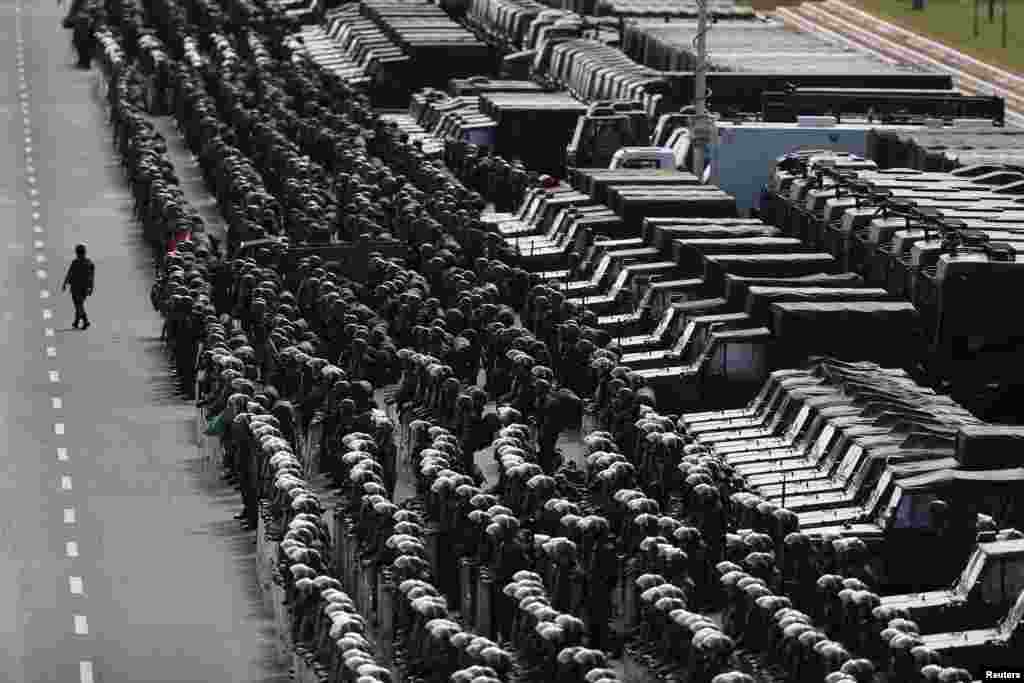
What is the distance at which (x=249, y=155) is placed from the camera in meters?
88.0

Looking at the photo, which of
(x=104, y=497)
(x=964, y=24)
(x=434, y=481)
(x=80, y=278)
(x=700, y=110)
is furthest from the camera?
(x=964, y=24)

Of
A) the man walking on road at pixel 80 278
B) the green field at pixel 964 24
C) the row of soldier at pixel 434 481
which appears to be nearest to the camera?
the row of soldier at pixel 434 481

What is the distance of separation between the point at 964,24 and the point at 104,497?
78.0 m

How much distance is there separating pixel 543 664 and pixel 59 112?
221ft

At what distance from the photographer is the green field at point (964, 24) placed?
119938mm

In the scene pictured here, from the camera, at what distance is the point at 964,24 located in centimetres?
13100

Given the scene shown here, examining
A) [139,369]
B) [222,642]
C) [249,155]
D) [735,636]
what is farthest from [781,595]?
[249,155]

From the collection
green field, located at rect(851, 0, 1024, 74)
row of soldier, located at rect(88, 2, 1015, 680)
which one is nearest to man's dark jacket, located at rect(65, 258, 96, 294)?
row of soldier, located at rect(88, 2, 1015, 680)

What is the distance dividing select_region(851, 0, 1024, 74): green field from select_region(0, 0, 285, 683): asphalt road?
39562 millimetres

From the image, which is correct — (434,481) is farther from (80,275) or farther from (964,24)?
(964,24)

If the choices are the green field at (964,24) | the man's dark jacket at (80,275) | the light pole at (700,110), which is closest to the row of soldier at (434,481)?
the man's dark jacket at (80,275)

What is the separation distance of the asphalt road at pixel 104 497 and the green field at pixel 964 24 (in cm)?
3956

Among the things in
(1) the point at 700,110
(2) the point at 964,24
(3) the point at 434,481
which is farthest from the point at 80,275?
(2) the point at 964,24

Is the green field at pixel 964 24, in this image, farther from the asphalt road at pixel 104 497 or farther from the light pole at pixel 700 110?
the asphalt road at pixel 104 497
